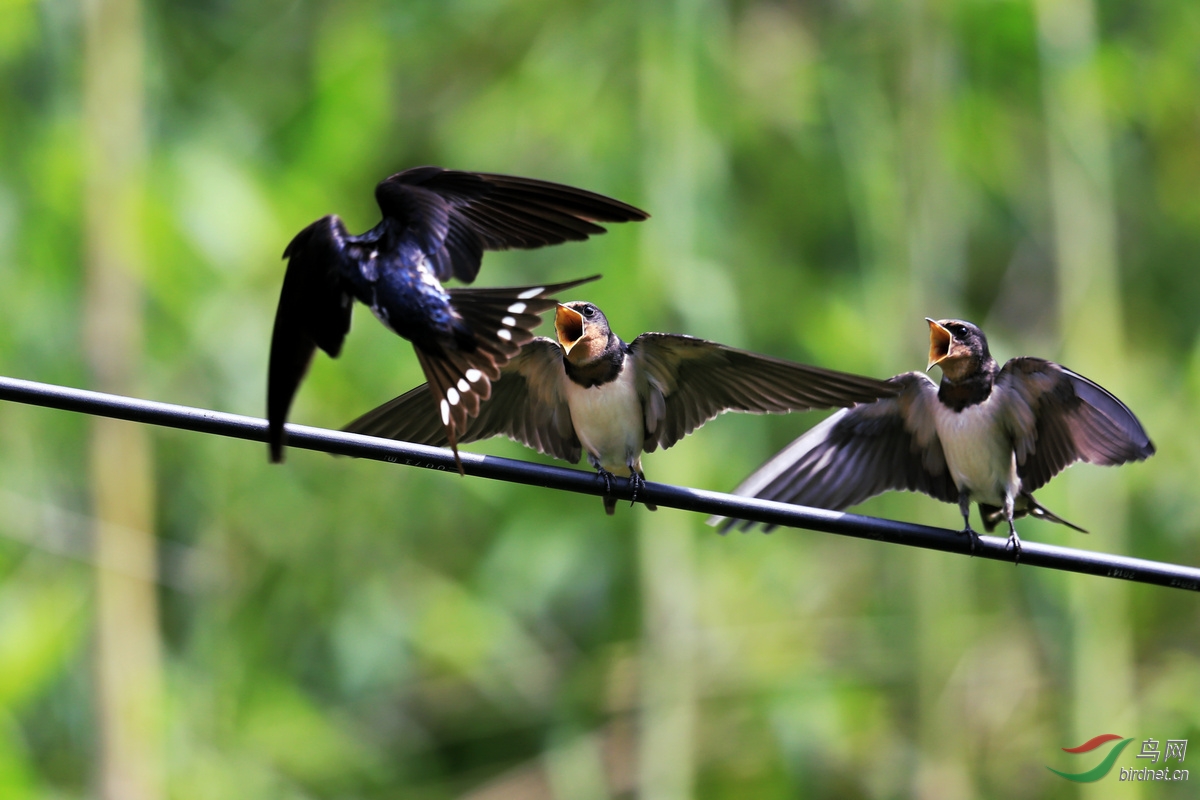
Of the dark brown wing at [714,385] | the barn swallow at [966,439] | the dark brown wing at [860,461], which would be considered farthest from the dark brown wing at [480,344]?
the dark brown wing at [860,461]

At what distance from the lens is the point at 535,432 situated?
3.62m

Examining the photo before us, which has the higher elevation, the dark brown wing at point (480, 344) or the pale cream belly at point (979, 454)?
the dark brown wing at point (480, 344)

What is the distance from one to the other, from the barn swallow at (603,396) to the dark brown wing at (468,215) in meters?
0.63

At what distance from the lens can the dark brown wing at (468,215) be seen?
8.23ft

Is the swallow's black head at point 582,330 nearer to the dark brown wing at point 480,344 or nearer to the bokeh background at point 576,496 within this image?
the dark brown wing at point 480,344

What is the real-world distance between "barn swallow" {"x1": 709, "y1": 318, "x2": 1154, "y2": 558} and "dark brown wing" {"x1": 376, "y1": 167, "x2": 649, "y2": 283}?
1.23 m

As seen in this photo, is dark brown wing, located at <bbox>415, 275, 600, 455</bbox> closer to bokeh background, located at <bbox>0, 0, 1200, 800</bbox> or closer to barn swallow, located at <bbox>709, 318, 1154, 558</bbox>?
barn swallow, located at <bbox>709, 318, 1154, 558</bbox>

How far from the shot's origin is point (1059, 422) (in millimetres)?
3480

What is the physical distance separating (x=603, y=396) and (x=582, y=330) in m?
0.21

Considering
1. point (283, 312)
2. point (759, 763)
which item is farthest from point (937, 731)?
point (283, 312)

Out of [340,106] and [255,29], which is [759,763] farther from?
[255,29]

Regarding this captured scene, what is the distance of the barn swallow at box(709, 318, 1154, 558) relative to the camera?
11.1ft

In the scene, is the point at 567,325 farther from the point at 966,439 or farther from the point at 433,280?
the point at 966,439

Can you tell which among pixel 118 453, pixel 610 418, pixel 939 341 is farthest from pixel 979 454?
pixel 118 453
